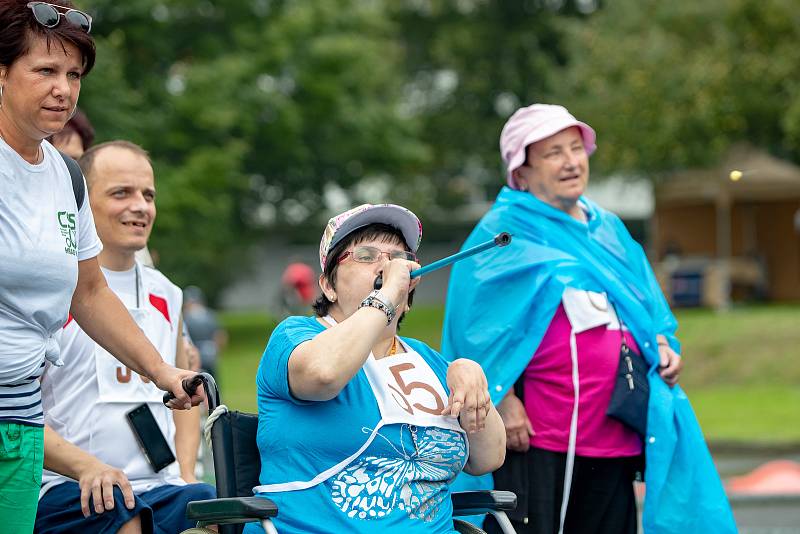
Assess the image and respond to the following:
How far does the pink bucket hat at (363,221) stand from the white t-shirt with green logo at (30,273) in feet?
2.57

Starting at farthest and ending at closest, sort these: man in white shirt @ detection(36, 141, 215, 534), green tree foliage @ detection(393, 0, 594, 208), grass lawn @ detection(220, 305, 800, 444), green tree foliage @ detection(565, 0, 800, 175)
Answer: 1. green tree foliage @ detection(393, 0, 594, 208)
2. green tree foliage @ detection(565, 0, 800, 175)
3. grass lawn @ detection(220, 305, 800, 444)
4. man in white shirt @ detection(36, 141, 215, 534)

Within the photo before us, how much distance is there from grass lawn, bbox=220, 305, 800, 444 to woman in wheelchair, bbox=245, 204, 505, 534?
31.7 feet

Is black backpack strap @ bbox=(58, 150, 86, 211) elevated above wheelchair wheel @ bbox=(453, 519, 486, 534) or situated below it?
above

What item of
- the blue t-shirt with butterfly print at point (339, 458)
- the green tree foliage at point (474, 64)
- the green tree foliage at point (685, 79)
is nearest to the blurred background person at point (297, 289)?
the green tree foliage at point (685, 79)

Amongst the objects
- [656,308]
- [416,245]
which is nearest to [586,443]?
[656,308]

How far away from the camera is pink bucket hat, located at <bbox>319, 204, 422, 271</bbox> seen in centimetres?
383

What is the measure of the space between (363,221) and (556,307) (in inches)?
50.7

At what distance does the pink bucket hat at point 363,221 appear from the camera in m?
3.83

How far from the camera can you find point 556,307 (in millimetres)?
4898

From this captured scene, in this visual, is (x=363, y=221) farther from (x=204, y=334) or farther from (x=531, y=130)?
(x=204, y=334)

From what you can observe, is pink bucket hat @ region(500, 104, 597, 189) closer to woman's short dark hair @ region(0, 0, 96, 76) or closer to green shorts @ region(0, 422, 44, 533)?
woman's short dark hair @ region(0, 0, 96, 76)

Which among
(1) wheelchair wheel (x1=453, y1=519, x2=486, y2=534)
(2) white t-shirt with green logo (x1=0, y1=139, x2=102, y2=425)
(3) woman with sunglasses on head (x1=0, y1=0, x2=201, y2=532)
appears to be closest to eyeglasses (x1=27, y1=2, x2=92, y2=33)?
(3) woman with sunglasses on head (x1=0, y1=0, x2=201, y2=532)

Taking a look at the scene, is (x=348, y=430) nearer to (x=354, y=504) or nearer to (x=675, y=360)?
(x=354, y=504)

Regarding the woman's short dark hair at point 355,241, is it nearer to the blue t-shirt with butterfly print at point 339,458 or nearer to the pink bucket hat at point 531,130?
the blue t-shirt with butterfly print at point 339,458
